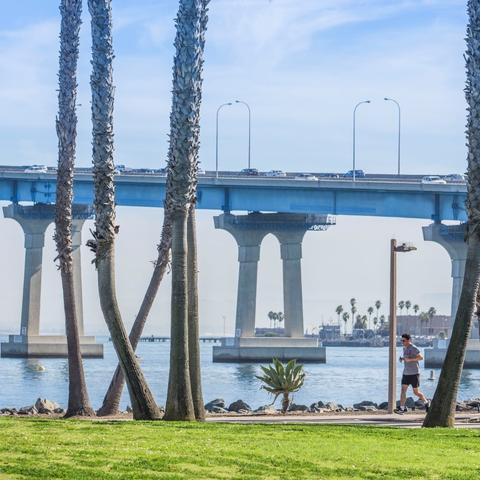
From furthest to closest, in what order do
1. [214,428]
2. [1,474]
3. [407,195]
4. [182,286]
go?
[407,195] → [182,286] → [214,428] → [1,474]

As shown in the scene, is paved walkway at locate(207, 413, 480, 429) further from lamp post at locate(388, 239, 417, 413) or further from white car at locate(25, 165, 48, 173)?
white car at locate(25, 165, 48, 173)

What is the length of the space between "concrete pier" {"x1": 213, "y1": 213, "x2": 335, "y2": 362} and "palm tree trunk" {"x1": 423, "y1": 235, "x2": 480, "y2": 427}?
83176 mm

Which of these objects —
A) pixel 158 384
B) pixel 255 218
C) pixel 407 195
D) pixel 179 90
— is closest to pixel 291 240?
pixel 255 218

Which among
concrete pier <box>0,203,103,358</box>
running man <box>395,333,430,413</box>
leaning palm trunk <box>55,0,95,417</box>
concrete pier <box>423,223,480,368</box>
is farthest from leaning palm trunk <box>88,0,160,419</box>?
concrete pier <box>0,203,103,358</box>

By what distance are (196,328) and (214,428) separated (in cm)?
490

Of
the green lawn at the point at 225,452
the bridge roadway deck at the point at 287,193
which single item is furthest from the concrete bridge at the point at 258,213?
the green lawn at the point at 225,452

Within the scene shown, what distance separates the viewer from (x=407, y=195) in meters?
98.6

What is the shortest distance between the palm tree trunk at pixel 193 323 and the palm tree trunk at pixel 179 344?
47cm

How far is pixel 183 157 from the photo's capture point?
2644cm

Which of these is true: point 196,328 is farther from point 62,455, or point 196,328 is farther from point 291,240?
point 291,240

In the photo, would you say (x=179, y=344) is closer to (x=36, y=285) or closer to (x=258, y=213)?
(x=258, y=213)

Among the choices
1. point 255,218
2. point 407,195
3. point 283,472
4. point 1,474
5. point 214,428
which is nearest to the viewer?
point 1,474

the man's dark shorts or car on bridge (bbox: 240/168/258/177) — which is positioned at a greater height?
car on bridge (bbox: 240/168/258/177)

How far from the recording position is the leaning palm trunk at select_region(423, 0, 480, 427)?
2445cm
